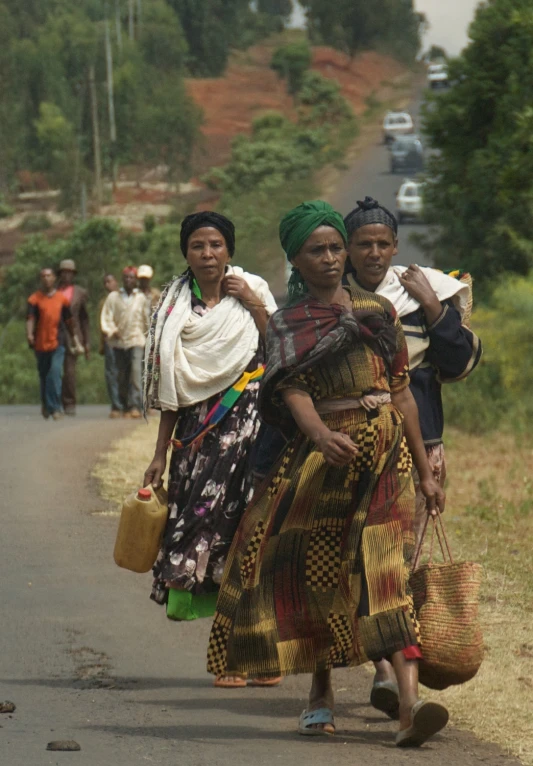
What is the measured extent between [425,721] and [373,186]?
192ft

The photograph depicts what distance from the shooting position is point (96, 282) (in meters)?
46.4

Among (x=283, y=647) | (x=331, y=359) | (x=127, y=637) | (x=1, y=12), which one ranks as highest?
(x=1, y=12)

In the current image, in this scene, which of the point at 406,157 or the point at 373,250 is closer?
the point at 373,250

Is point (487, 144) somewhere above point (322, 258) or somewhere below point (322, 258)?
below

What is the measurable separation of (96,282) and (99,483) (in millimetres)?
35275

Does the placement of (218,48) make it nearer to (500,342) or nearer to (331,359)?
(500,342)

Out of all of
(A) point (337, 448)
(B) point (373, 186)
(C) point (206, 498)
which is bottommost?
(B) point (373, 186)

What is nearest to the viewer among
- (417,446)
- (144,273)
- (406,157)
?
(417,446)

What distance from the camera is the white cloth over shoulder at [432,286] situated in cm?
564

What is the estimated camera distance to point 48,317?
17.9 m

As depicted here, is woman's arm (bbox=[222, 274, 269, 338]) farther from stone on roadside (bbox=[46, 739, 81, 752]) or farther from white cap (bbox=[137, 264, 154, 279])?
white cap (bbox=[137, 264, 154, 279])

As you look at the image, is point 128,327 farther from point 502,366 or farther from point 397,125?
point 397,125

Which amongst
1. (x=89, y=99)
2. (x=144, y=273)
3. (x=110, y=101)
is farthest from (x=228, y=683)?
(x=89, y=99)

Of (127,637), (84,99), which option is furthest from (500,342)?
(84,99)
